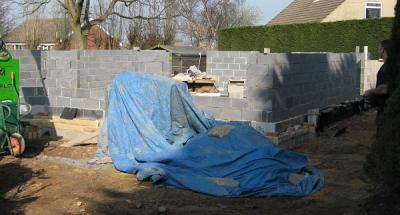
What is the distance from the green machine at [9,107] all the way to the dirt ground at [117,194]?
242mm

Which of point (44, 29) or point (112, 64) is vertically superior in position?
point (44, 29)

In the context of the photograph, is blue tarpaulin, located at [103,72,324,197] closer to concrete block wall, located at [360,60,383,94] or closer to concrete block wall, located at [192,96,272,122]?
concrete block wall, located at [192,96,272,122]

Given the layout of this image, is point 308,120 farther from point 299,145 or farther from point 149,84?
point 149,84

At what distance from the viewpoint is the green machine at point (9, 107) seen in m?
7.62

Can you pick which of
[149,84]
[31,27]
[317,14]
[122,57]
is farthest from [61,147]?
[317,14]

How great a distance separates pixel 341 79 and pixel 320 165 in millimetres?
5582

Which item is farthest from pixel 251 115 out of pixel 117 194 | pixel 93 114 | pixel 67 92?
pixel 67 92

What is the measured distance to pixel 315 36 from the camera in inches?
851

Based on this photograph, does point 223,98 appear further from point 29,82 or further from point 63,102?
point 29,82

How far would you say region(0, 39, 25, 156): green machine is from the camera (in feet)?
25.0

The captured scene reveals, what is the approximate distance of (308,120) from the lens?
394 inches

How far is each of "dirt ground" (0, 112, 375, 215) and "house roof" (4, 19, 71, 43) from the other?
59.6ft

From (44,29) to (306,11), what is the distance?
49.1 feet

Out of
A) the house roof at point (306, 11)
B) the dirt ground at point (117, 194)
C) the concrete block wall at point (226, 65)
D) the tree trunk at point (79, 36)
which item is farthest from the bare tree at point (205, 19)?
the dirt ground at point (117, 194)
